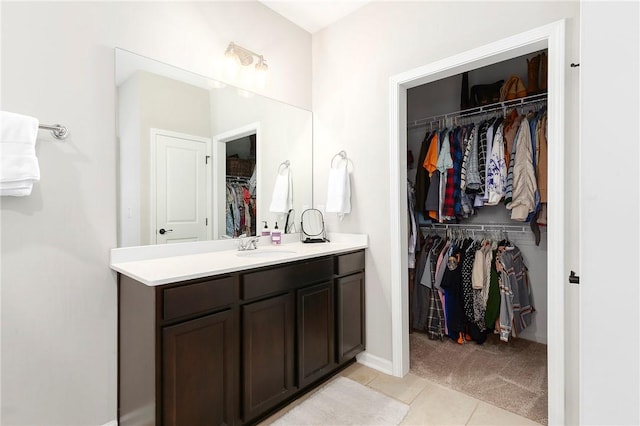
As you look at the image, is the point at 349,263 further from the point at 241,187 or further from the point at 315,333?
the point at 241,187

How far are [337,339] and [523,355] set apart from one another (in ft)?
5.18

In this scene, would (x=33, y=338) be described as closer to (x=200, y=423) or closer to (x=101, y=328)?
(x=101, y=328)

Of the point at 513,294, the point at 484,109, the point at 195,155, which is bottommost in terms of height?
the point at 513,294

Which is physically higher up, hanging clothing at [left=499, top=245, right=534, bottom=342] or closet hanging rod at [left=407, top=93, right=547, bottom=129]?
closet hanging rod at [left=407, top=93, right=547, bottom=129]

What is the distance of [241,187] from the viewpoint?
8.01 ft

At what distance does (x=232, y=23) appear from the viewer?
2297 millimetres

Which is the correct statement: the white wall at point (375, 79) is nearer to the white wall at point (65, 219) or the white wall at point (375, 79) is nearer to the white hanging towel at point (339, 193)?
the white hanging towel at point (339, 193)

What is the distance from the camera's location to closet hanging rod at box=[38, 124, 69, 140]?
153 cm

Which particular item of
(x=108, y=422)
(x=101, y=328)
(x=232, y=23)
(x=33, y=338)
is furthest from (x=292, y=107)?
(x=108, y=422)

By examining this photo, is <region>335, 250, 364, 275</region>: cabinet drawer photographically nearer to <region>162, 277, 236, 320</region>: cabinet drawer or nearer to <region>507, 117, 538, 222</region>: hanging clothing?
<region>162, 277, 236, 320</region>: cabinet drawer

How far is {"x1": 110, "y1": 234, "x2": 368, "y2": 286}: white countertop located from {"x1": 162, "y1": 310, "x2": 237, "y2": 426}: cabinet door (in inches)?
9.0

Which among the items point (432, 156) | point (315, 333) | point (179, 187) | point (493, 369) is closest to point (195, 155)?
point (179, 187)

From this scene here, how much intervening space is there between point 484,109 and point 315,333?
97.2 inches
